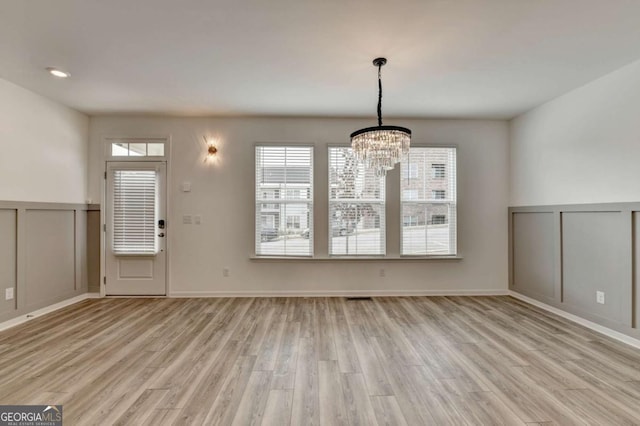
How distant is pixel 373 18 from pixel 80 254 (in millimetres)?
4840

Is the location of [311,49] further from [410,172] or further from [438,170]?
[438,170]

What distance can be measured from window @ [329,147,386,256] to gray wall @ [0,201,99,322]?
3653 mm

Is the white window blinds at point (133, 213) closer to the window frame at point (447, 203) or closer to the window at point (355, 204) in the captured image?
the window at point (355, 204)

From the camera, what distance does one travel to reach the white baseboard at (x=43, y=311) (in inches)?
125

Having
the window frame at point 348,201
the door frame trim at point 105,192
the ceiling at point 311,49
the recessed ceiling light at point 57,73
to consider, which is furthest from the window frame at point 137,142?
the window frame at point 348,201

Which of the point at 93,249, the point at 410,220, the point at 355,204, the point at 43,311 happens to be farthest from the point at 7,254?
the point at 410,220

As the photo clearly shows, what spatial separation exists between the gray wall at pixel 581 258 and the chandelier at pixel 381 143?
2.36 metres

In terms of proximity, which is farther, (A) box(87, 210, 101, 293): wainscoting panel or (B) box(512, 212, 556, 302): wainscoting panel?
(A) box(87, 210, 101, 293): wainscoting panel

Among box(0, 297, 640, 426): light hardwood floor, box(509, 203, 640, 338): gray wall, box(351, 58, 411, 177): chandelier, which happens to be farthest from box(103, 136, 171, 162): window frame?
box(509, 203, 640, 338): gray wall

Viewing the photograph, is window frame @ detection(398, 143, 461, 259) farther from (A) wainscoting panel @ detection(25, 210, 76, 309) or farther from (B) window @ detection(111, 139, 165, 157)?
(A) wainscoting panel @ detection(25, 210, 76, 309)

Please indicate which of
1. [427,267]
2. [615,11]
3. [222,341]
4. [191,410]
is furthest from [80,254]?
[615,11]

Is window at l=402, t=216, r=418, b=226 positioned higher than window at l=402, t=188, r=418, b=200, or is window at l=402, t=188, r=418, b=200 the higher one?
window at l=402, t=188, r=418, b=200

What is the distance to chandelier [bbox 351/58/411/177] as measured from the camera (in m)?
2.59

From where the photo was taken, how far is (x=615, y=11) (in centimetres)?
208
